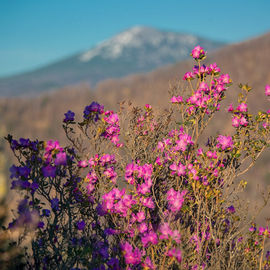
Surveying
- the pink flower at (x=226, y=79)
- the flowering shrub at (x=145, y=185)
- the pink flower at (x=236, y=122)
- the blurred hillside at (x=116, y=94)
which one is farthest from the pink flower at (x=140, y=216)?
the blurred hillside at (x=116, y=94)

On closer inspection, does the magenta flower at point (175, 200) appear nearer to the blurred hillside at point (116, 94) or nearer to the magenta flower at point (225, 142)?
the magenta flower at point (225, 142)

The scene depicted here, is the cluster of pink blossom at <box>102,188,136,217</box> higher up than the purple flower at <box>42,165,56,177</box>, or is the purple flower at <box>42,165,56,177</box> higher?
the purple flower at <box>42,165,56,177</box>

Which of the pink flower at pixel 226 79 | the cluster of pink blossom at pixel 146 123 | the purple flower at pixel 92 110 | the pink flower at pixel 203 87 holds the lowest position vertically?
the cluster of pink blossom at pixel 146 123

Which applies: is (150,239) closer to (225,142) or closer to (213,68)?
(225,142)

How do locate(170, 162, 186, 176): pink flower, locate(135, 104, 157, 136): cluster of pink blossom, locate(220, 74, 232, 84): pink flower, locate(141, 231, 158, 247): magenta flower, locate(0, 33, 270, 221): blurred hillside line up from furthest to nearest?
locate(0, 33, 270, 221): blurred hillside → locate(135, 104, 157, 136): cluster of pink blossom → locate(220, 74, 232, 84): pink flower → locate(170, 162, 186, 176): pink flower → locate(141, 231, 158, 247): magenta flower

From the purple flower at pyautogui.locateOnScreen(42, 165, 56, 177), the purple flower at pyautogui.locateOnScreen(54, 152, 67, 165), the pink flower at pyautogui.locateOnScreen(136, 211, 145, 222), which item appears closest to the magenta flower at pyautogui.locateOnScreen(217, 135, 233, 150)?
the pink flower at pyautogui.locateOnScreen(136, 211, 145, 222)

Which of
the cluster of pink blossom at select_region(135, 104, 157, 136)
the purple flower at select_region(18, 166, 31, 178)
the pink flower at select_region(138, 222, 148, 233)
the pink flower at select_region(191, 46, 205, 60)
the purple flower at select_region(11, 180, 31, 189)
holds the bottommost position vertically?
the pink flower at select_region(138, 222, 148, 233)

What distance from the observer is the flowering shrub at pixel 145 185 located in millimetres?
2518

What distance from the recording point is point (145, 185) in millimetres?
2547

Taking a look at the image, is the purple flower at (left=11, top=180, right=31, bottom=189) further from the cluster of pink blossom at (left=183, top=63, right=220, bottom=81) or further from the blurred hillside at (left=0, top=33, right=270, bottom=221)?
the blurred hillside at (left=0, top=33, right=270, bottom=221)

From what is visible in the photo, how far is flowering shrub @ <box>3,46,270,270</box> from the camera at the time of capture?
2.52 meters

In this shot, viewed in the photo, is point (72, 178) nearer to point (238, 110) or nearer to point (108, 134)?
point (108, 134)

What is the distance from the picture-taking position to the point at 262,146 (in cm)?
286

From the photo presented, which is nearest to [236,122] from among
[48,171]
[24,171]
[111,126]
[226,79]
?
[226,79]
